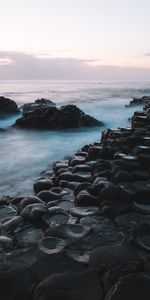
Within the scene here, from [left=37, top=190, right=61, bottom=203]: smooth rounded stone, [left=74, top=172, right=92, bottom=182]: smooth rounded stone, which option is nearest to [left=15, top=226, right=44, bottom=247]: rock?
[left=37, top=190, right=61, bottom=203]: smooth rounded stone

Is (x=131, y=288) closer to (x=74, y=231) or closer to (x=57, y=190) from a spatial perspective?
(x=74, y=231)

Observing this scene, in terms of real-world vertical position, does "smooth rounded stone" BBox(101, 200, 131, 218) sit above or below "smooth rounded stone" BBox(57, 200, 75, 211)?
above

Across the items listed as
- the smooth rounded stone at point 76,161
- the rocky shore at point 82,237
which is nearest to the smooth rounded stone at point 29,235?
the rocky shore at point 82,237

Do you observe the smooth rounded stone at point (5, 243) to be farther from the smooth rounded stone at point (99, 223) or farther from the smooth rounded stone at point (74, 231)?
the smooth rounded stone at point (99, 223)

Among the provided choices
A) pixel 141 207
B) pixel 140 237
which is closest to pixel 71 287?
pixel 140 237

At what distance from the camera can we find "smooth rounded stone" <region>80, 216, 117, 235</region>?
141 inches

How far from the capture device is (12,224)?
12.5 feet

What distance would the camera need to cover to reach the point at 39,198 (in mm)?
4594

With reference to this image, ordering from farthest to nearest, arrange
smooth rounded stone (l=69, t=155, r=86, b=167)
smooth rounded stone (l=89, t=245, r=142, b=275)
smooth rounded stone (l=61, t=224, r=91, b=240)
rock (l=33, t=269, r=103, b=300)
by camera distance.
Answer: smooth rounded stone (l=69, t=155, r=86, b=167)
smooth rounded stone (l=61, t=224, r=91, b=240)
smooth rounded stone (l=89, t=245, r=142, b=275)
rock (l=33, t=269, r=103, b=300)

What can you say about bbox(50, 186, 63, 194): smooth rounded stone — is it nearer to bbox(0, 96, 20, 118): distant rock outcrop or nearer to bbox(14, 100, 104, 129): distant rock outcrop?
bbox(14, 100, 104, 129): distant rock outcrop

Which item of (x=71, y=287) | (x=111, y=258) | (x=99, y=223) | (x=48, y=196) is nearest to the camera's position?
(x=71, y=287)

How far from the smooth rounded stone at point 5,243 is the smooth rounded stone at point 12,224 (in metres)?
0.26

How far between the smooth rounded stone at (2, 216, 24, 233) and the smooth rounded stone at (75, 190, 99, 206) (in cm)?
79

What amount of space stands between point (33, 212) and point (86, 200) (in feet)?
2.40
